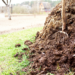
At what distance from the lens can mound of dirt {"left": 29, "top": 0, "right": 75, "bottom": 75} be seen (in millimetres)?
2633

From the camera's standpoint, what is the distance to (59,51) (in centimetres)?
289

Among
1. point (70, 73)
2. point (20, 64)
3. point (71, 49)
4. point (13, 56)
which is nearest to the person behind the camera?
point (70, 73)

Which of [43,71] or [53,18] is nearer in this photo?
[43,71]

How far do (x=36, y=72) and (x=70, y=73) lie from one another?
839mm

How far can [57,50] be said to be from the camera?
3.00 m

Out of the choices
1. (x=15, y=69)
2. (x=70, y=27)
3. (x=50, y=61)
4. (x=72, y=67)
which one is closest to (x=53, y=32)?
(x=70, y=27)

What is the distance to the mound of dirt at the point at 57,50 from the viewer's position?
2.63m

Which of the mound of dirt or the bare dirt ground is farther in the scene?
the bare dirt ground

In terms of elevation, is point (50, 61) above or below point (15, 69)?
above

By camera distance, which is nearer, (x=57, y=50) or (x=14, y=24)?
(x=57, y=50)

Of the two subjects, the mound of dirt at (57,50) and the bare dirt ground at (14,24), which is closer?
the mound of dirt at (57,50)

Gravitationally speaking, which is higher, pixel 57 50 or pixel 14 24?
pixel 14 24

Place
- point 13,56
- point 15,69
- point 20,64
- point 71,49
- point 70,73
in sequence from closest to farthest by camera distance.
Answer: point 70,73 → point 71,49 → point 15,69 → point 20,64 → point 13,56

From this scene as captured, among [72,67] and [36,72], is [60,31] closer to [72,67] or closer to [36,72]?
[72,67]
